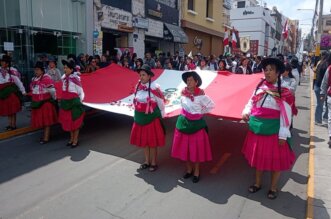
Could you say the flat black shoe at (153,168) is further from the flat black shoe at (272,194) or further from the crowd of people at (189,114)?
the flat black shoe at (272,194)

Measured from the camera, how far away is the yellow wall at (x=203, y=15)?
2488cm

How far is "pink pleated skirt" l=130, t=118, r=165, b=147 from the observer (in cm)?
559

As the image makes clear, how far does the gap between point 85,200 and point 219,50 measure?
31.0 m

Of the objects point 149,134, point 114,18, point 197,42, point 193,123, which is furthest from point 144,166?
point 197,42

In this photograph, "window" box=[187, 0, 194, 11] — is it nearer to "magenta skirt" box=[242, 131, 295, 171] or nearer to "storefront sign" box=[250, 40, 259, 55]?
"magenta skirt" box=[242, 131, 295, 171]

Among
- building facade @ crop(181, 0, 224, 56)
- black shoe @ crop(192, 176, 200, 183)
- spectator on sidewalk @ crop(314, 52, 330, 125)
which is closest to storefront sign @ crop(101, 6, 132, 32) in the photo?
building facade @ crop(181, 0, 224, 56)

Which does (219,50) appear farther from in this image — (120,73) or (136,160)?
(136,160)

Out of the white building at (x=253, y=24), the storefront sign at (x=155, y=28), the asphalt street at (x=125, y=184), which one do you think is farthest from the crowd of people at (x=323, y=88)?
the white building at (x=253, y=24)

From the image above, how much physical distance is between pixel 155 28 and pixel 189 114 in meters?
16.3

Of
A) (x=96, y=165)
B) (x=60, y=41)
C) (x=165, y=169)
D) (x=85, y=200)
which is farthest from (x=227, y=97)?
(x=60, y=41)

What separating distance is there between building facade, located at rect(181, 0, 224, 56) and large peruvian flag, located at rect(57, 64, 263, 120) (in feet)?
54.1

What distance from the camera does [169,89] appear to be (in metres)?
8.07

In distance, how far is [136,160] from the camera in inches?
248

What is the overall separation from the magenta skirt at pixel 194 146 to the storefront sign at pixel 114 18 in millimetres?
11982
